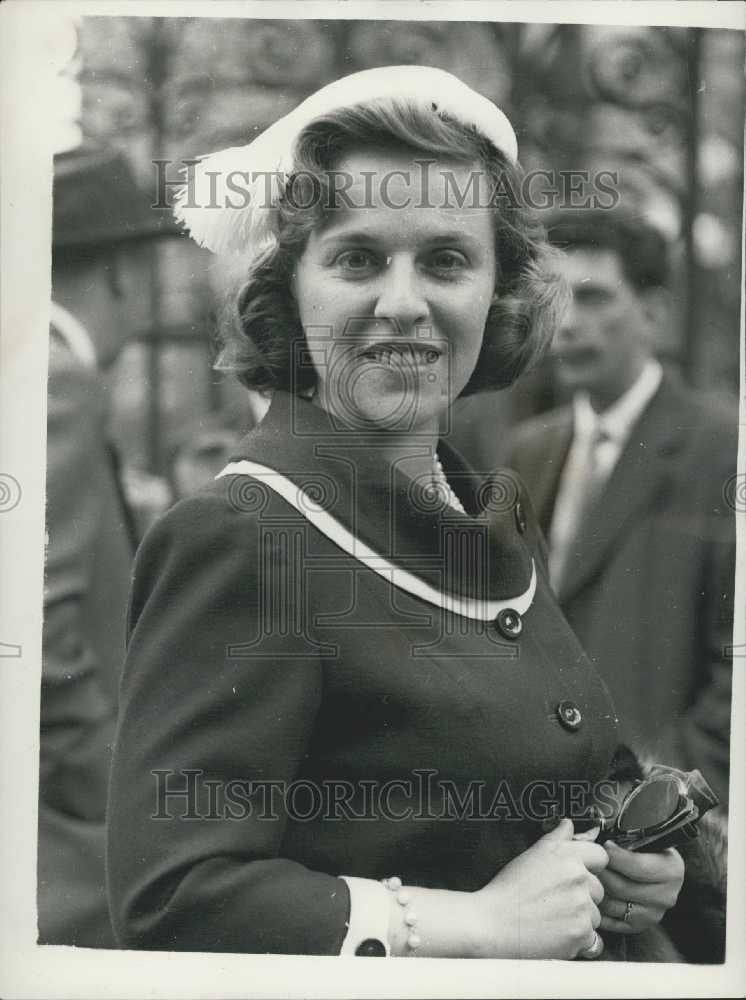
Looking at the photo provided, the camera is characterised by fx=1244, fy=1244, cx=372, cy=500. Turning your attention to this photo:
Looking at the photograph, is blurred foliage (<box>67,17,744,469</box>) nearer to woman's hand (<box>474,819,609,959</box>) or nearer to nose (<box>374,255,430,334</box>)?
nose (<box>374,255,430,334</box>)

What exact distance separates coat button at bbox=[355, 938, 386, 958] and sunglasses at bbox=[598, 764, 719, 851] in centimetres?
30

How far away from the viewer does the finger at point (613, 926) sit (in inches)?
60.2

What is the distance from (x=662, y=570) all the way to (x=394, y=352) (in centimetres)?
45

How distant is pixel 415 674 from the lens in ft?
4.70

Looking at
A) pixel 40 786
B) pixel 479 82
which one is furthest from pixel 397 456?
pixel 40 786

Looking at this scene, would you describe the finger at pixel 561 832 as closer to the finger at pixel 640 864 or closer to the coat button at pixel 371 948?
the finger at pixel 640 864

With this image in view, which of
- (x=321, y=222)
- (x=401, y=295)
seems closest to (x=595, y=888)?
(x=401, y=295)

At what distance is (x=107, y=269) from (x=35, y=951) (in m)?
0.86

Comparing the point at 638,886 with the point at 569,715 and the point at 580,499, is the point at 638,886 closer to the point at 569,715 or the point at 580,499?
the point at 569,715

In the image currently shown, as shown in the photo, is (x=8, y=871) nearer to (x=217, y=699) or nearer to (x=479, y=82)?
(x=217, y=699)

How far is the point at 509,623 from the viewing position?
4.83ft

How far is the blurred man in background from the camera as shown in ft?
5.12

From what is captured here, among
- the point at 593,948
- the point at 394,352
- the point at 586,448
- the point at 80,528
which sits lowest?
the point at 593,948

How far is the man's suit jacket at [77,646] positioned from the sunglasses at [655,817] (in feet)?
2.07
